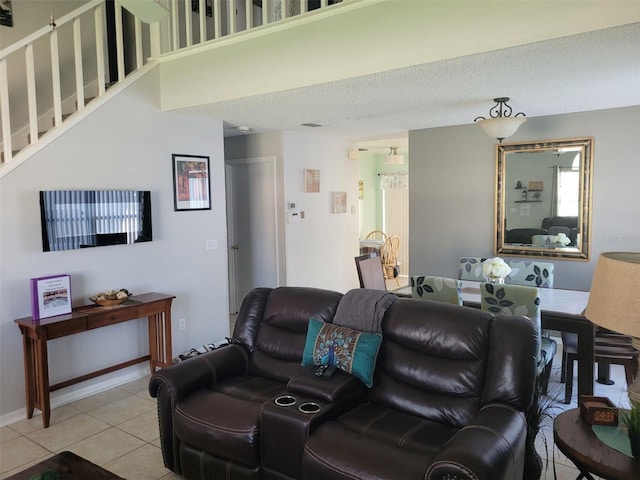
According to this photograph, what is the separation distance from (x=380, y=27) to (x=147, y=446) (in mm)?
3104

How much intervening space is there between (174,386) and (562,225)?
413 cm

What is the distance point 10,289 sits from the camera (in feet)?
10.8

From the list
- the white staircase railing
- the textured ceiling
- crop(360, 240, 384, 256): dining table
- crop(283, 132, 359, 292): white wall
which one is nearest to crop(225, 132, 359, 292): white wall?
crop(283, 132, 359, 292): white wall

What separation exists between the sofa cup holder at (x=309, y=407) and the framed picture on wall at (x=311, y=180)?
409cm

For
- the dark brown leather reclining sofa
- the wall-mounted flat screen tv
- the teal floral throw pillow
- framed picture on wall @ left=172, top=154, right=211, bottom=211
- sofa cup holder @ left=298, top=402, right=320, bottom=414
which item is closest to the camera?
the dark brown leather reclining sofa

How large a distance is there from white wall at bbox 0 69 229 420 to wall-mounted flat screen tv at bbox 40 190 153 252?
2.8 inches

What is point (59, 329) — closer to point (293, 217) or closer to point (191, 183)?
point (191, 183)

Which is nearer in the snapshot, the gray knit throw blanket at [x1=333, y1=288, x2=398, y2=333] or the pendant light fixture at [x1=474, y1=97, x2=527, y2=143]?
the gray knit throw blanket at [x1=333, y1=288, x2=398, y2=333]

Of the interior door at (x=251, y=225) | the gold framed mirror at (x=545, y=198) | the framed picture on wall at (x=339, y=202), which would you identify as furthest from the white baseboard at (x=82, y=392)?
the gold framed mirror at (x=545, y=198)

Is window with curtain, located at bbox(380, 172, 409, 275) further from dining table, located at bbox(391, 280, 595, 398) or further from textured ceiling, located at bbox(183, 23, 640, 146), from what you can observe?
dining table, located at bbox(391, 280, 595, 398)

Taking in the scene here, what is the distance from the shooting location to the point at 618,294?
171cm

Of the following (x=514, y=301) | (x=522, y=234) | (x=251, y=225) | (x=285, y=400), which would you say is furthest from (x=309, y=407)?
(x=251, y=225)

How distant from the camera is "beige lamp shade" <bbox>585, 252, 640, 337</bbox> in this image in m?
1.67

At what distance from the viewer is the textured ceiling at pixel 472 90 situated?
269 centimetres
